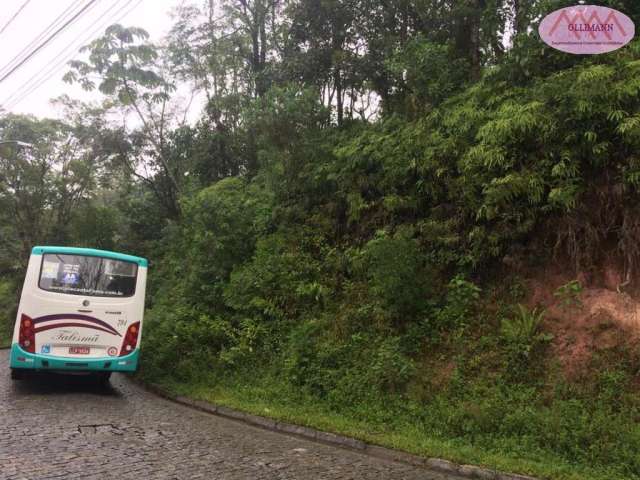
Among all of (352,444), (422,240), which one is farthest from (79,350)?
(422,240)

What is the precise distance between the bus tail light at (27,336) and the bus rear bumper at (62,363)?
9 centimetres

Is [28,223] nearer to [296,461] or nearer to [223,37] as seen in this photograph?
[223,37]

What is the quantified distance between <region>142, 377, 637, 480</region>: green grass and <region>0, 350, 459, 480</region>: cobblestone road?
461mm

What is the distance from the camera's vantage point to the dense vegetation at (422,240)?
768 cm

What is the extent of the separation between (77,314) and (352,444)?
19.0ft

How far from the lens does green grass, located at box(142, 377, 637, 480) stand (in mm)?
6172

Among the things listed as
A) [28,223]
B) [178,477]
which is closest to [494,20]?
[178,477]

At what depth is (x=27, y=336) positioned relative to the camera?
32.8 feet

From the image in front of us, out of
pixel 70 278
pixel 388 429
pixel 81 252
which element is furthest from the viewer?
pixel 81 252

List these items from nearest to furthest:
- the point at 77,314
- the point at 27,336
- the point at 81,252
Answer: the point at 27,336 → the point at 77,314 → the point at 81,252

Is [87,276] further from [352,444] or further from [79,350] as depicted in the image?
[352,444]

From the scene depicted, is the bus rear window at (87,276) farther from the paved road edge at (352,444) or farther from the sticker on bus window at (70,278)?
the paved road edge at (352,444)

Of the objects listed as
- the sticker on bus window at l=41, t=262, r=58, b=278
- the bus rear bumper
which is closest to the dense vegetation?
the bus rear bumper

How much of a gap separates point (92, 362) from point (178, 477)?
5468mm
